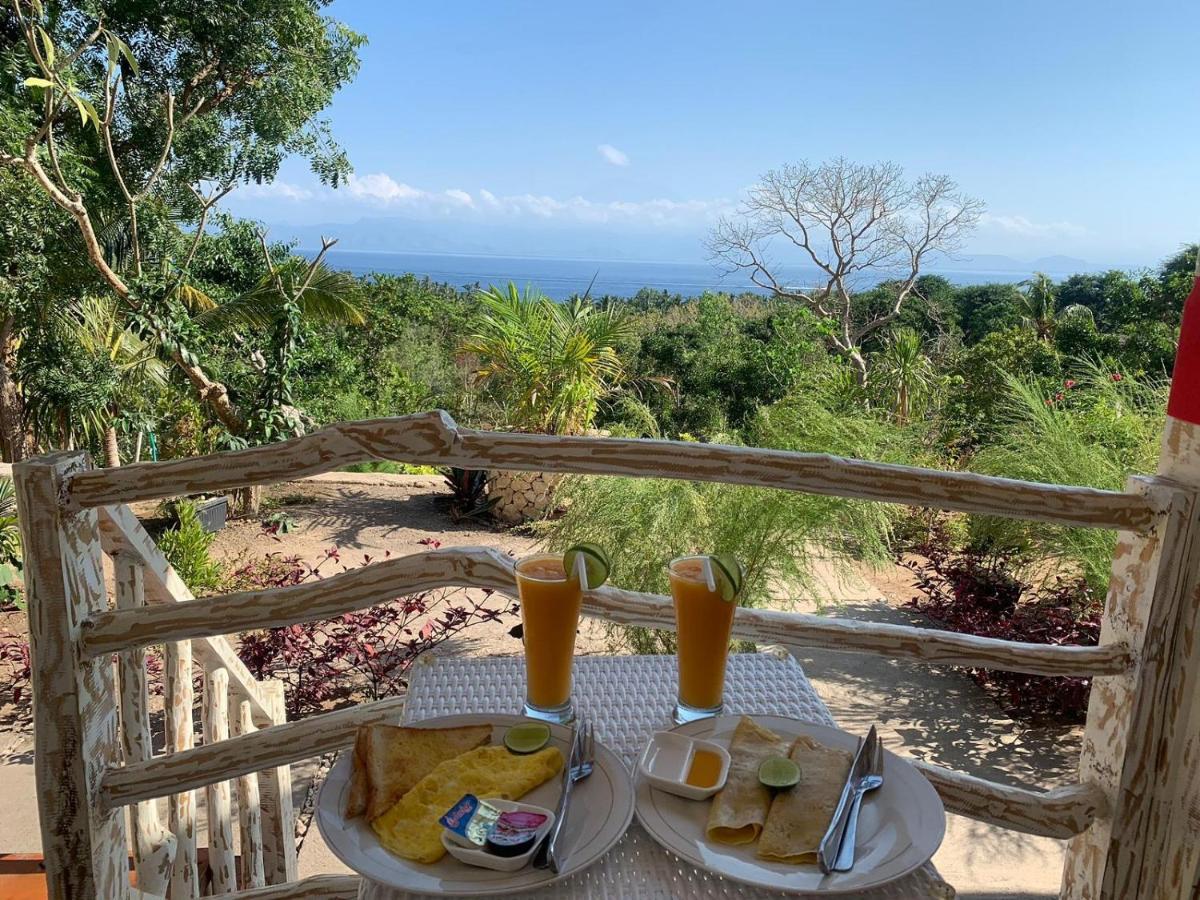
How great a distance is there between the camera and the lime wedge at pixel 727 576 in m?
0.84

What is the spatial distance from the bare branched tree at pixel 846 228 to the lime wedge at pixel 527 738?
13.5 metres

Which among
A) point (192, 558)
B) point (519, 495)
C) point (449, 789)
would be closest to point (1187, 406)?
point (449, 789)

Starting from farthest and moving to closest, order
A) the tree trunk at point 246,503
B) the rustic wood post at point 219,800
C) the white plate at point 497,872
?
the tree trunk at point 246,503 < the rustic wood post at point 219,800 < the white plate at point 497,872

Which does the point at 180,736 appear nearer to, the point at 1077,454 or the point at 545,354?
the point at 1077,454

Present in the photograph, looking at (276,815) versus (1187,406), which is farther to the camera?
(276,815)

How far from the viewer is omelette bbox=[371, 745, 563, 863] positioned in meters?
0.64

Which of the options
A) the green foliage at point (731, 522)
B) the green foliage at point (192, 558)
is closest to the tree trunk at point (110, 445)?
the green foliage at point (192, 558)

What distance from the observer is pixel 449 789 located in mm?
693

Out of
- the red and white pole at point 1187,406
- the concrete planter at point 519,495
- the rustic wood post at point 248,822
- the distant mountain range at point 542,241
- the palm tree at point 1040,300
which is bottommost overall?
the concrete planter at point 519,495

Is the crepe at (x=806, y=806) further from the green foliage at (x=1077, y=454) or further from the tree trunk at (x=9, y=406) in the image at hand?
the tree trunk at (x=9, y=406)

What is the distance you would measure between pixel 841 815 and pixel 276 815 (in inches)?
59.6

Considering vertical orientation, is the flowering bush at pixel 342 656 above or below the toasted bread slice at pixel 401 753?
below

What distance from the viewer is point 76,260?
610 centimetres

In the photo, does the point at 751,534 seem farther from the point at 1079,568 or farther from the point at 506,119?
the point at 506,119
